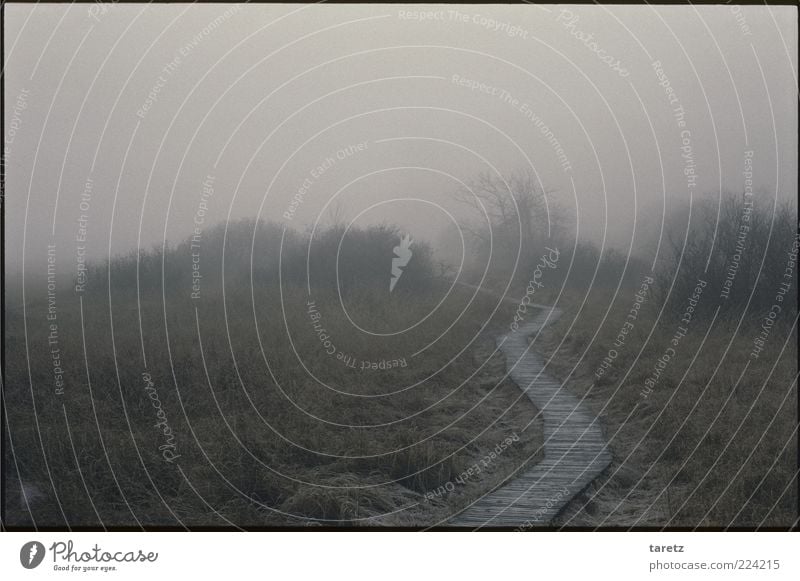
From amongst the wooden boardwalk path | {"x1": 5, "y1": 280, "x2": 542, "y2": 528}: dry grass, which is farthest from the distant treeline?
the wooden boardwalk path

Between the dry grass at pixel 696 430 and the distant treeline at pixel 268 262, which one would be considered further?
the distant treeline at pixel 268 262

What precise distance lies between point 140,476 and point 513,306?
5609mm

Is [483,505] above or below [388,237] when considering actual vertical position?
below

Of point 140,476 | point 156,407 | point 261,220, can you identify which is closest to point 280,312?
point 261,220

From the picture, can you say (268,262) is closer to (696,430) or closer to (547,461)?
(547,461)

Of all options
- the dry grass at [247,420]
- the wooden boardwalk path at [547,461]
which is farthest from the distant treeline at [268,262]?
the wooden boardwalk path at [547,461]

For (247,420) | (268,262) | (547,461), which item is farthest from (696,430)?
(268,262)

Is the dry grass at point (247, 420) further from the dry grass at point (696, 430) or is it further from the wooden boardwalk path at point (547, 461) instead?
the dry grass at point (696, 430)

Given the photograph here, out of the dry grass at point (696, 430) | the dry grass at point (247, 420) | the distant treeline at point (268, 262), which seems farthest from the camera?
the distant treeline at point (268, 262)

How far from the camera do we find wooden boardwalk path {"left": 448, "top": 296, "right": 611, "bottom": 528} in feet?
25.5

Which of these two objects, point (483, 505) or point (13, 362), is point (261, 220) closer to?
point (13, 362)

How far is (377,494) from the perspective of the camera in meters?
8.02

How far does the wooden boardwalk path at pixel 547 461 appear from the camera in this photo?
7762mm
